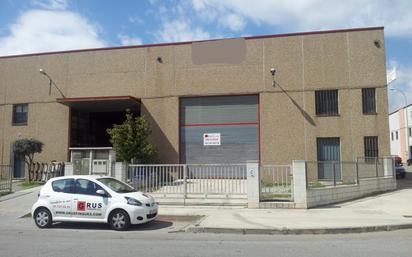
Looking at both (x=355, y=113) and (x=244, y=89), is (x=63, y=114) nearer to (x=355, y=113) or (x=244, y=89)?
(x=244, y=89)

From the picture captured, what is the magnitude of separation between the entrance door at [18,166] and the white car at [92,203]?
625 inches

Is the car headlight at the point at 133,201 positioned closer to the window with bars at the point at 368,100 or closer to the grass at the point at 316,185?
the grass at the point at 316,185

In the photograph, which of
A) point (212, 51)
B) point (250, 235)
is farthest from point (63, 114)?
point (250, 235)

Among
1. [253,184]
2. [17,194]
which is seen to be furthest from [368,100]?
[17,194]

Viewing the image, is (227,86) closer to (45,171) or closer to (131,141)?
(131,141)

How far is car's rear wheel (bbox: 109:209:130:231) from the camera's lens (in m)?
11.3

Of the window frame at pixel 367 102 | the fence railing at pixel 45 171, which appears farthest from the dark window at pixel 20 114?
the window frame at pixel 367 102

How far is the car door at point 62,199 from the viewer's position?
11.8 meters

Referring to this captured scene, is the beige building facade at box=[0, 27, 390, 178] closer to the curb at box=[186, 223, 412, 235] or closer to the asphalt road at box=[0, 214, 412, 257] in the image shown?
the curb at box=[186, 223, 412, 235]

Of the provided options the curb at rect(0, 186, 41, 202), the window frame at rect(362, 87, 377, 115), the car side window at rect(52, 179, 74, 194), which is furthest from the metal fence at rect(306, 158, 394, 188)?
the curb at rect(0, 186, 41, 202)

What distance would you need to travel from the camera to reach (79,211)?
11688 mm

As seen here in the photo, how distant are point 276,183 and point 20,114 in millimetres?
19457

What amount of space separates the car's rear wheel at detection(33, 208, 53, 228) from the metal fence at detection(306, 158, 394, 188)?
9.08 m

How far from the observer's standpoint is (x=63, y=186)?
1216 centimetres
